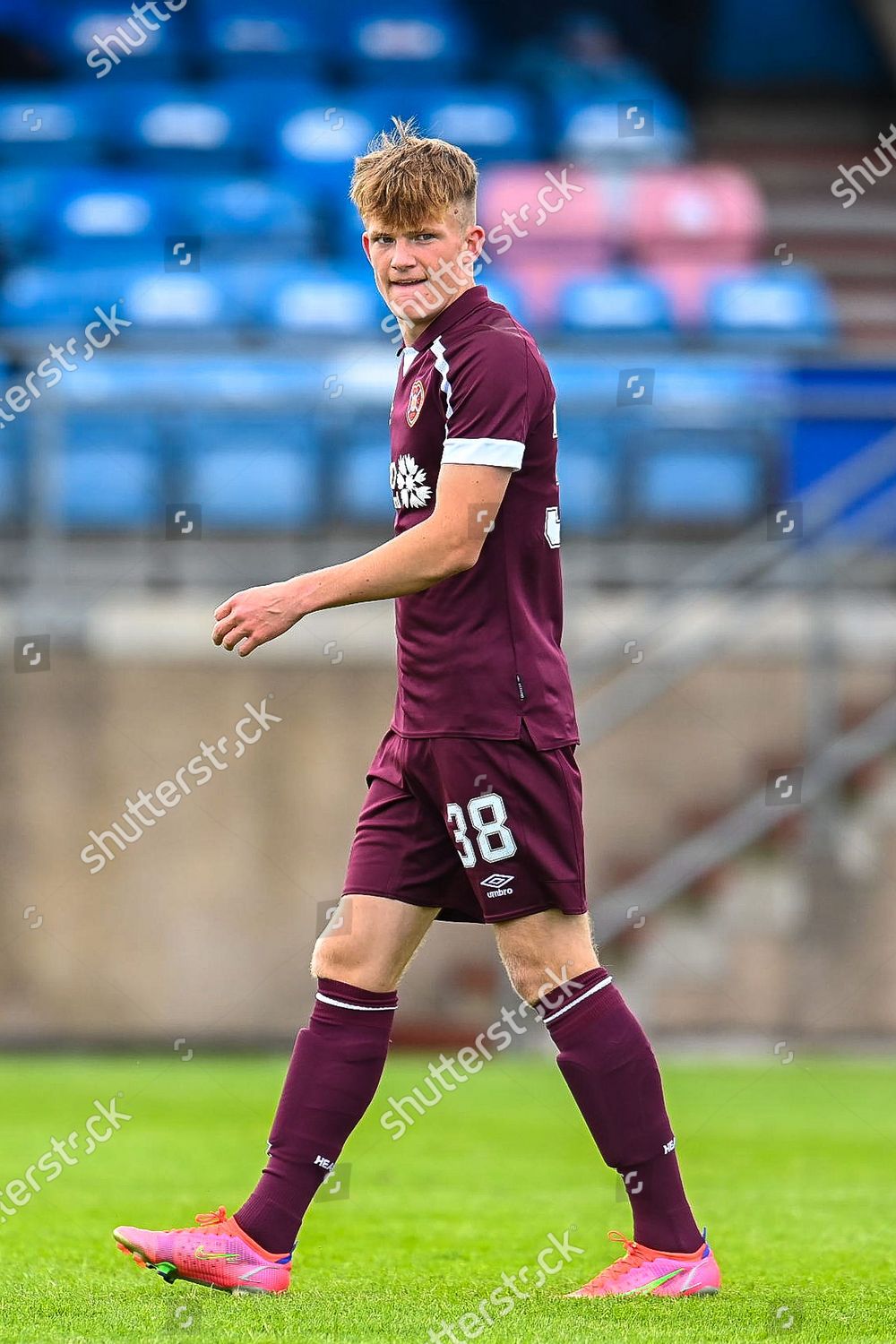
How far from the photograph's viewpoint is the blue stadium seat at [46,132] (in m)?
11.7

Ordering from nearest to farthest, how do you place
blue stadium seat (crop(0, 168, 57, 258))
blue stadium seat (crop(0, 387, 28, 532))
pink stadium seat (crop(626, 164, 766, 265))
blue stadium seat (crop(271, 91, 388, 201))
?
blue stadium seat (crop(0, 387, 28, 532))
pink stadium seat (crop(626, 164, 766, 265))
blue stadium seat (crop(0, 168, 57, 258))
blue stadium seat (crop(271, 91, 388, 201))

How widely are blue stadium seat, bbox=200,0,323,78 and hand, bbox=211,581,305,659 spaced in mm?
10407

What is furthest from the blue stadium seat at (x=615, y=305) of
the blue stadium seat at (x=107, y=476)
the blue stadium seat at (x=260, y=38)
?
the blue stadium seat at (x=260, y=38)

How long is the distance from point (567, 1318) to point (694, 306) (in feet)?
25.5

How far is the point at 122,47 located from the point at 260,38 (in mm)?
944

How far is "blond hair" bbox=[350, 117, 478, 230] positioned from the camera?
3.26 meters

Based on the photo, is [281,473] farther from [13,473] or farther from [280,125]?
[280,125]

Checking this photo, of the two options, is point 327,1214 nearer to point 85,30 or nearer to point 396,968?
point 396,968

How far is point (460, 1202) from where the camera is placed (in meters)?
4.66

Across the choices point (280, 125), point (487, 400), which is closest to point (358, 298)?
point (280, 125)

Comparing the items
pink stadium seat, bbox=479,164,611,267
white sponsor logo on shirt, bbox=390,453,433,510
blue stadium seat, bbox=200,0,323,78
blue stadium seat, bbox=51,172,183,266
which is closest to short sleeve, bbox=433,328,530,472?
white sponsor logo on shirt, bbox=390,453,433,510

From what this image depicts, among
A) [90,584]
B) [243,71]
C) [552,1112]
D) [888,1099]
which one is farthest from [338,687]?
[243,71]

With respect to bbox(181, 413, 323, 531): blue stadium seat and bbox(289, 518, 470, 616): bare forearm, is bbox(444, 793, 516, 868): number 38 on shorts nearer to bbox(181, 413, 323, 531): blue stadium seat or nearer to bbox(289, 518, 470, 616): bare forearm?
bbox(289, 518, 470, 616): bare forearm

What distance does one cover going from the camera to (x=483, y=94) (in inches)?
480
